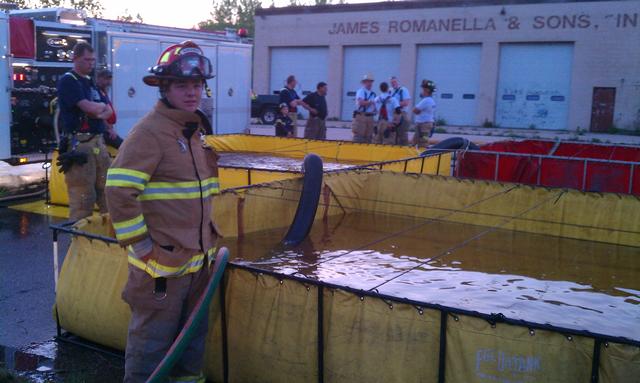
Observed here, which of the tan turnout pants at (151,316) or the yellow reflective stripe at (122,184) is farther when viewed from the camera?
the tan turnout pants at (151,316)

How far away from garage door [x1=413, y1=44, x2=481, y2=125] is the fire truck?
1828cm

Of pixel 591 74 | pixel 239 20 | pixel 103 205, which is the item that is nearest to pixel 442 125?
pixel 591 74

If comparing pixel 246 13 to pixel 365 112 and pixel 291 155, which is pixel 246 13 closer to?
pixel 365 112

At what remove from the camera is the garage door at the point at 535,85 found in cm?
3017

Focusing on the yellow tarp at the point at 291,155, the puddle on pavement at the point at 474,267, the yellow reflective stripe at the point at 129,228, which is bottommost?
the puddle on pavement at the point at 474,267

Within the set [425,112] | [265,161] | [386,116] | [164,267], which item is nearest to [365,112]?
[386,116]

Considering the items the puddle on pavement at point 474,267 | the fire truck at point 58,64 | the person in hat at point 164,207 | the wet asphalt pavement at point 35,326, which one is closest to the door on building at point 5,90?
the fire truck at point 58,64

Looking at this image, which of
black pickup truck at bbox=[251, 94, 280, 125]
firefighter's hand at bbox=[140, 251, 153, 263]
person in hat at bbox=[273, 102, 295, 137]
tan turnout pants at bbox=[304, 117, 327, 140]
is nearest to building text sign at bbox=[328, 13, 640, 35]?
black pickup truck at bbox=[251, 94, 280, 125]

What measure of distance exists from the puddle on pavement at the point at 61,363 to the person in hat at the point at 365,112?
12490mm

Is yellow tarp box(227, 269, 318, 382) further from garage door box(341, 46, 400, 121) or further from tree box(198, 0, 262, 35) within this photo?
→ tree box(198, 0, 262, 35)

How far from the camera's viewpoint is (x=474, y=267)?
692 centimetres

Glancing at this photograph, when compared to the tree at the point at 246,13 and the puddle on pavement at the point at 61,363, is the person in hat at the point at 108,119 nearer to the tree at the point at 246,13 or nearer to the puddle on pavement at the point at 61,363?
the puddle on pavement at the point at 61,363

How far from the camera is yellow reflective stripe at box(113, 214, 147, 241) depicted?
3480 millimetres

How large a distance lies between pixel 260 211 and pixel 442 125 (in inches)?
1022
